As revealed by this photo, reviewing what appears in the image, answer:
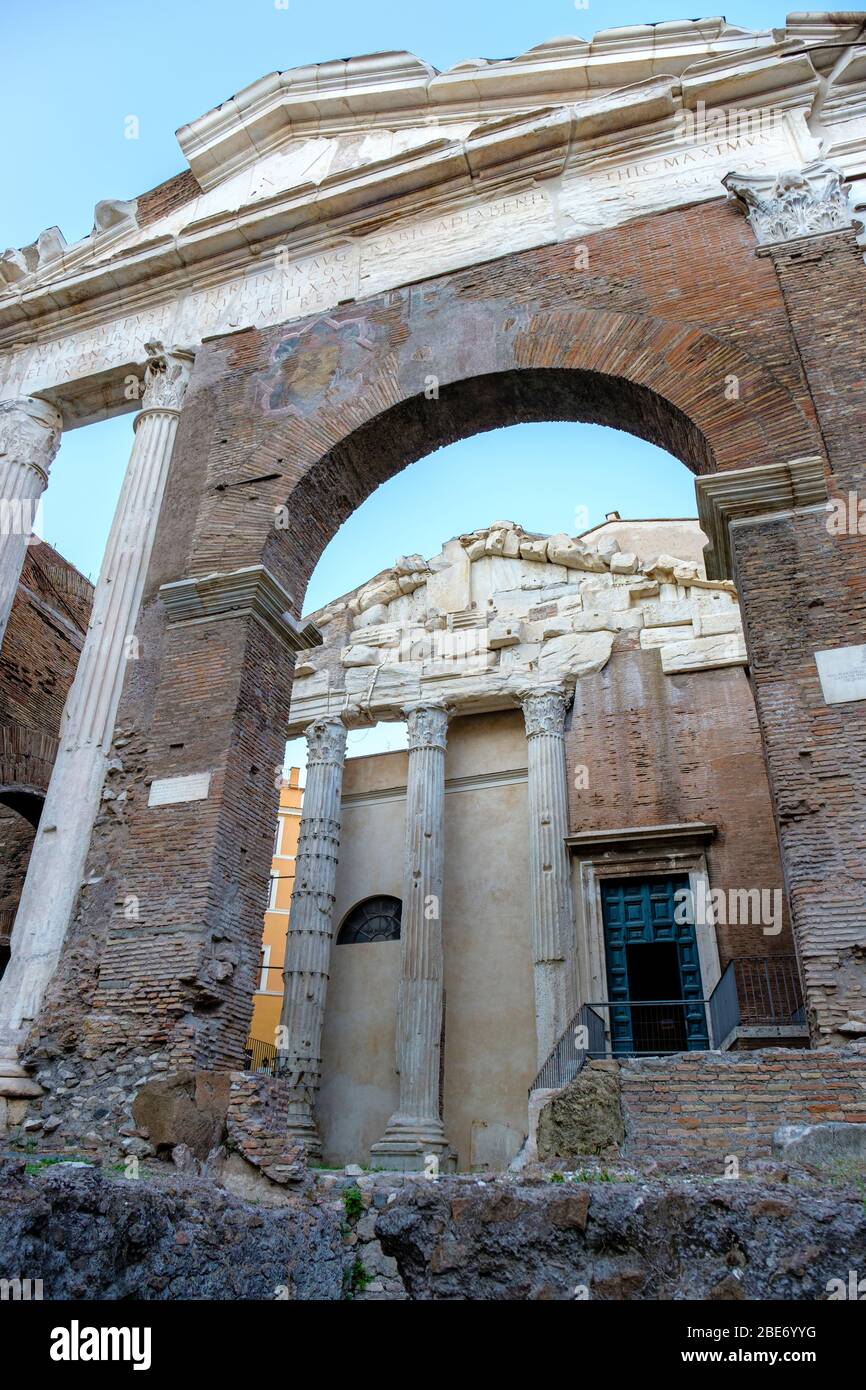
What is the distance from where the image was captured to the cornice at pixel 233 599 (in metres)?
8.45

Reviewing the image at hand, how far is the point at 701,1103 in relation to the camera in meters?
5.25

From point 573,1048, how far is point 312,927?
543 cm

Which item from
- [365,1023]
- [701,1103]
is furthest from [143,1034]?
[365,1023]

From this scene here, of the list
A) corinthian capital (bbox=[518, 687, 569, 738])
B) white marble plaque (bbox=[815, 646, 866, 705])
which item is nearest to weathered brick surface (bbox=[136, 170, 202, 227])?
corinthian capital (bbox=[518, 687, 569, 738])

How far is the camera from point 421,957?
46.4ft

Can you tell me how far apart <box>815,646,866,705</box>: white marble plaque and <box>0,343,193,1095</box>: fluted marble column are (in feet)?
19.2

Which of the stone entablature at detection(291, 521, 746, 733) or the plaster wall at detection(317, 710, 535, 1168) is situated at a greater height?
the stone entablature at detection(291, 521, 746, 733)

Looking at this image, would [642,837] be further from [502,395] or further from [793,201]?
[793,201]

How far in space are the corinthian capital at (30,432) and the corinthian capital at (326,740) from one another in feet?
24.0

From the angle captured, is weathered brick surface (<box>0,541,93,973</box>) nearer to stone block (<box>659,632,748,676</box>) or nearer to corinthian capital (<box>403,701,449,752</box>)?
corinthian capital (<box>403,701,449,752</box>)

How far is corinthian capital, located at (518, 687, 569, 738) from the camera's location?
15.6 metres

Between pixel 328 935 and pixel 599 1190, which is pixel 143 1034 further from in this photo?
pixel 328 935

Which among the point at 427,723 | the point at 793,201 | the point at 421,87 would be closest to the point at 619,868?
the point at 427,723

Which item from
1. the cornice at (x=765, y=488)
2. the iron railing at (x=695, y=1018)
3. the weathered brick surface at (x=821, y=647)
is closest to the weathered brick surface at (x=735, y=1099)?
the weathered brick surface at (x=821, y=647)
